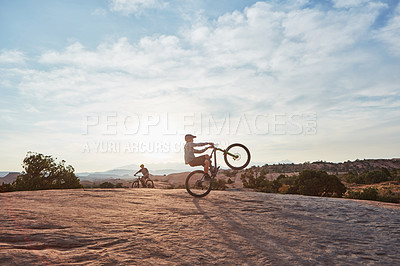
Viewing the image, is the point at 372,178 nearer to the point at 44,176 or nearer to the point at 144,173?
the point at 144,173

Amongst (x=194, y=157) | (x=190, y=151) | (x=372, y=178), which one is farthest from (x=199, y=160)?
(x=372, y=178)

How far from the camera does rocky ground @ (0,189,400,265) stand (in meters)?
4.61

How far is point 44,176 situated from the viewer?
21281 mm

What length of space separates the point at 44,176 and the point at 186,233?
765 inches

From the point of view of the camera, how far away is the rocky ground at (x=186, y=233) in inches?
181

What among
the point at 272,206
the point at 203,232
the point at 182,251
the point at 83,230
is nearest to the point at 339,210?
the point at 272,206

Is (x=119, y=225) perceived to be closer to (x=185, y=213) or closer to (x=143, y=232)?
(x=143, y=232)

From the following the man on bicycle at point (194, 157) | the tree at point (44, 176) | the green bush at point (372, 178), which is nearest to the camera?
the man on bicycle at point (194, 157)

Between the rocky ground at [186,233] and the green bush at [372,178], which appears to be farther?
the green bush at [372,178]

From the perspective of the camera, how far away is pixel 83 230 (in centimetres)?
553

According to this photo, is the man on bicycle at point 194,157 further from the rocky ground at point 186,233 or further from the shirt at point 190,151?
the rocky ground at point 186,233

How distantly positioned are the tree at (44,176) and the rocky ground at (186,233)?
12894 millimetres

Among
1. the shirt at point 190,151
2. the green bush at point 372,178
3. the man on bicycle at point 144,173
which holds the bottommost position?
the green bush at point 372,178

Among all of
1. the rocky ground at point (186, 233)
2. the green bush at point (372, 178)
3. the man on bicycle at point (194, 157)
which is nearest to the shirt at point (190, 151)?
the man on bicycle at point (194, 157)
